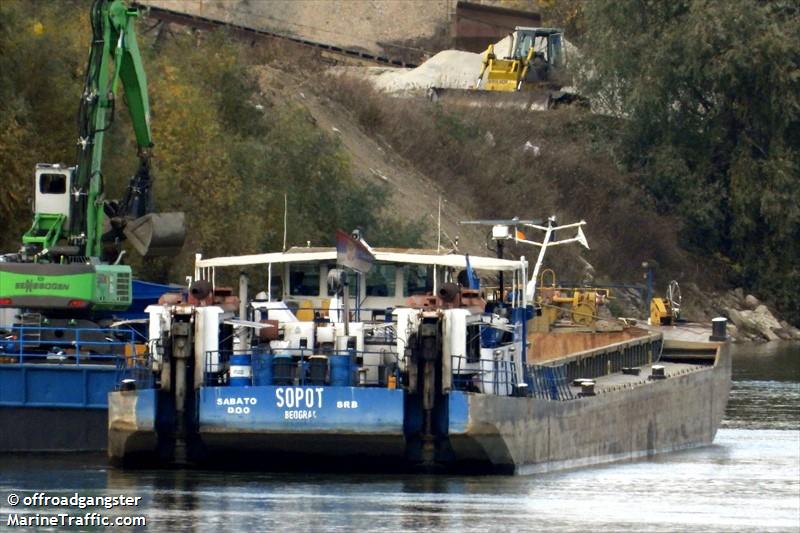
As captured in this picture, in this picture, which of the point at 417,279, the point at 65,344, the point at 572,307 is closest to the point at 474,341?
the point at 417,279

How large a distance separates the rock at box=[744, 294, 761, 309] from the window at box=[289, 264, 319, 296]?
46215 mm

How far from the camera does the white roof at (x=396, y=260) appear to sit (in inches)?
1436

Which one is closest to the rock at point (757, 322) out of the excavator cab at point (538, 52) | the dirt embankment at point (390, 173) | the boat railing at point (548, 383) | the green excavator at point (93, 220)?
the dirt embankment at point (390, 173)

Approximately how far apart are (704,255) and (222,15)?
27855 millimetres

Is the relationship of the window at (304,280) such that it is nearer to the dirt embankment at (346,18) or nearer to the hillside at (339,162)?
the hillside at (339,162)

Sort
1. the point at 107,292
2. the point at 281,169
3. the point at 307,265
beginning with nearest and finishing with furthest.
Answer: the point at 307,265
the point at 107,292
the point at 281,169

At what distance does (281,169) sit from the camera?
221 feet

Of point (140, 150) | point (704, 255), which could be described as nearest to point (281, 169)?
point (140, 150)

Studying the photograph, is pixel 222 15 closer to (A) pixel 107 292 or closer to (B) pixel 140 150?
(B) pixel 140 150

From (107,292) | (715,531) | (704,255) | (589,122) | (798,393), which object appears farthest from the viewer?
(589,122)

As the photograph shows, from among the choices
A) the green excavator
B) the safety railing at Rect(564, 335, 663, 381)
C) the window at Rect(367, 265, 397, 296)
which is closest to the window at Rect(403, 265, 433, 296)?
the window at Rect(367, 265, 397, 296)

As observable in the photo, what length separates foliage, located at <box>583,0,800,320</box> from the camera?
7912cm

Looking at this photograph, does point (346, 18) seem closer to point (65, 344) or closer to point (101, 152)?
point (101, 152)

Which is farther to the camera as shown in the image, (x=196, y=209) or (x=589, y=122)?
(x=589, y=122)
